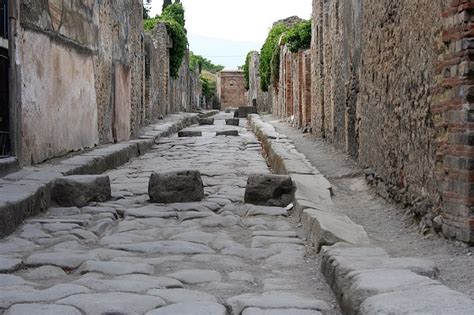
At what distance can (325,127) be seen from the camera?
12.2 meters

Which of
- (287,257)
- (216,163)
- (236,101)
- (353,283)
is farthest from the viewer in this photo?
(236,101)

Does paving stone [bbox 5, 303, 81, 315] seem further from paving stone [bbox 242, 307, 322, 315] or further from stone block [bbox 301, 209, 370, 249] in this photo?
stone block [bbox 301, 209, 370, 249]

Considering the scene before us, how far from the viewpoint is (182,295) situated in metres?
3.12

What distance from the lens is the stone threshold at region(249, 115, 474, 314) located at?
7.88ft

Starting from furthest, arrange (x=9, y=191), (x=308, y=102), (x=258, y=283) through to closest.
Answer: (x=308, y=102)
(x=9, y=191)
(x=258, y=283)

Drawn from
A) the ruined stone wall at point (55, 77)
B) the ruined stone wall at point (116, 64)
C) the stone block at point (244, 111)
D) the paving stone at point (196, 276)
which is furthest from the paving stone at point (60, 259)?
the stone block at point (244, 111)

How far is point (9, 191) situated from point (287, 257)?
2.35 meters

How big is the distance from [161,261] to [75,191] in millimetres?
2192

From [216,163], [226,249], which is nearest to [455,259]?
[226,249]

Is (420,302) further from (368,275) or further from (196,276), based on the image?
(196,276)

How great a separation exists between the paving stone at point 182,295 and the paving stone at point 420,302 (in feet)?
2.73

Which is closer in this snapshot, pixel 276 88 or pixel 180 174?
pixel 180 174

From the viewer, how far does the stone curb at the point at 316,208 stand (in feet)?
13.4

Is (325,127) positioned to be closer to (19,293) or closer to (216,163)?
(216,163)
